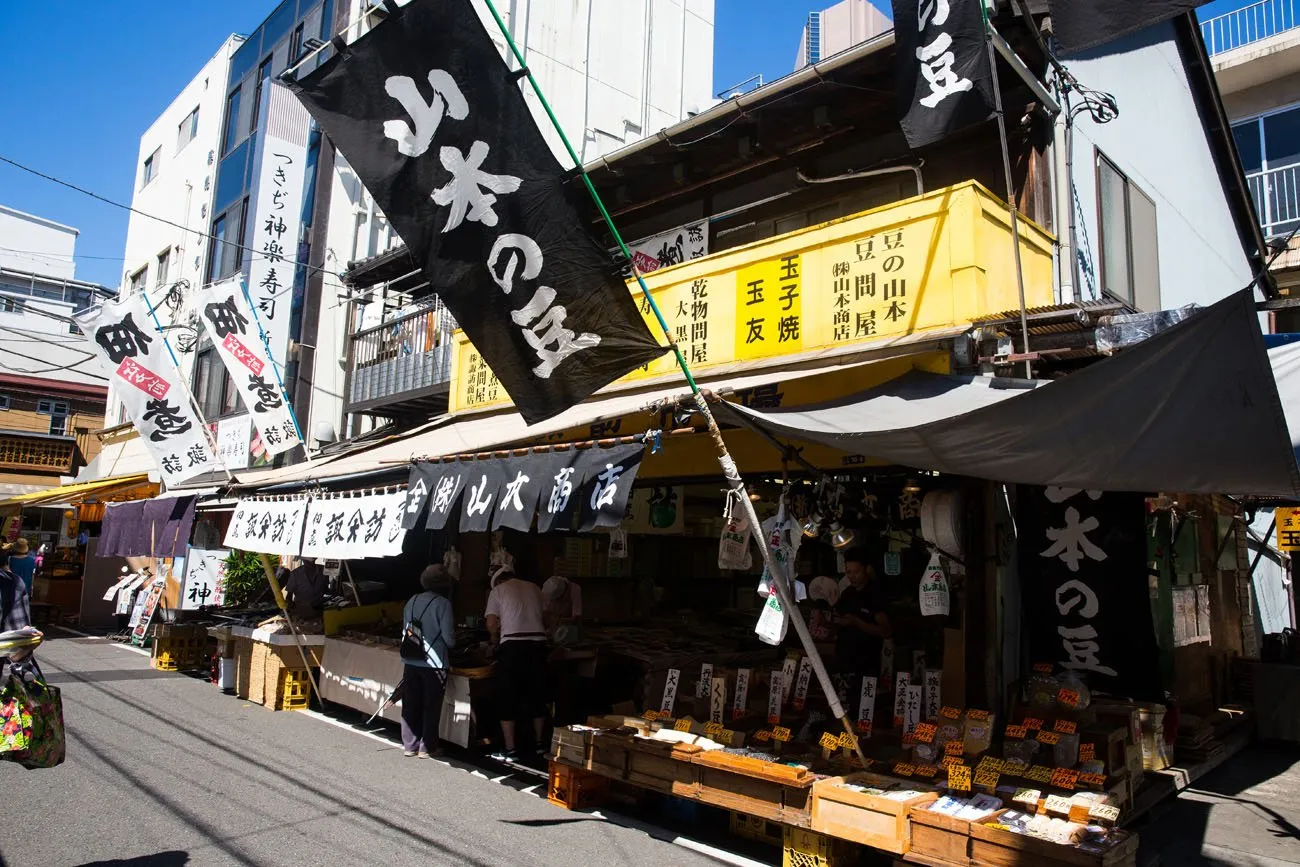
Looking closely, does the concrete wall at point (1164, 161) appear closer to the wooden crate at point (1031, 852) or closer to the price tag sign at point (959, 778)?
the price tag sign at point (959, 778)

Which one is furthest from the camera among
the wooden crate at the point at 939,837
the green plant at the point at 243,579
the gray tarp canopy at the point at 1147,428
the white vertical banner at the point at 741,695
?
the green plant at the point at 243,579

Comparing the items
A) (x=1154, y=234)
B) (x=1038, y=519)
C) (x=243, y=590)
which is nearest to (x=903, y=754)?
(x=1038, y=519)

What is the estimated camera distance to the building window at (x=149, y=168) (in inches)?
1241

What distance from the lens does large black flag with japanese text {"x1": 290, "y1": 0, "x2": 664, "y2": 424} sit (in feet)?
18.4

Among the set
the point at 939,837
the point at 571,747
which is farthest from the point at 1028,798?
the point at 571,747

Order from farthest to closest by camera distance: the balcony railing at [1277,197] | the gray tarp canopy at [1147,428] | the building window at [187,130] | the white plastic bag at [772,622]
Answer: the building window at [187,130] → the balcony railing at [1277,197] → the white plastic bag at [772,622] → the gray tarp canopy at [1147,428]

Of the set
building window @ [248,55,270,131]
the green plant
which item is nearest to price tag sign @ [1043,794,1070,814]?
the green plant

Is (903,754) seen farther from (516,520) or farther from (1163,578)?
(1163,578)

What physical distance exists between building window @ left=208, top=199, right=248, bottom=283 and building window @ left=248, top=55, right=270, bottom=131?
265 cm

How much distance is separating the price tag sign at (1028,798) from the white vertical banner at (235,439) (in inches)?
641

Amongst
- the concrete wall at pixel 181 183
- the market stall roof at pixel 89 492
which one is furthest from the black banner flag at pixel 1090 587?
the concrete wall at pixel 181 183

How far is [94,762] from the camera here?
8.47 meters

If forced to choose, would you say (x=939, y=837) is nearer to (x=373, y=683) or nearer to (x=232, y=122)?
(x=373, y=683)

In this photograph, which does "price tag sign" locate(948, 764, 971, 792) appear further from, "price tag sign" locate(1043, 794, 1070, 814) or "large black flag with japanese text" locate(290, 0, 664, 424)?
"large black flag with japanese text" locate(290, 0, 664, 424)
